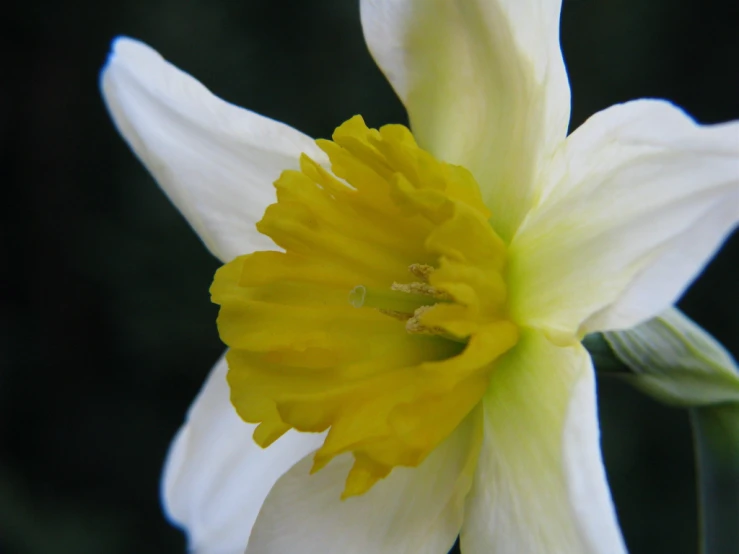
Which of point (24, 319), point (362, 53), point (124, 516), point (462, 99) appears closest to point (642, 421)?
point (362, 53)

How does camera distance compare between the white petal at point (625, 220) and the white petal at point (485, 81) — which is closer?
the white petal at point (625, 220)

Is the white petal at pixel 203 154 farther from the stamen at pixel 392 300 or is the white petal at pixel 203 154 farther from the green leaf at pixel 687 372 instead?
the green leaf at pixel 687 372

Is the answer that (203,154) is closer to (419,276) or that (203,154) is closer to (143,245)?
(419,276)

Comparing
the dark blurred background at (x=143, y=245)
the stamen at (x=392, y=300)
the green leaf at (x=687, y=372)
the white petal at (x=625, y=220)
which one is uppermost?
the white petal at (x=625, y=220)

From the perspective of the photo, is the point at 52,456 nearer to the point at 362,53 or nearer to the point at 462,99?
the point at 362,53

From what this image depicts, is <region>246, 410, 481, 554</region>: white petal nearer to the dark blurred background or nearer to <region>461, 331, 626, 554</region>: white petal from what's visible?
<region>461, 331, 626, 554</region>: white petal

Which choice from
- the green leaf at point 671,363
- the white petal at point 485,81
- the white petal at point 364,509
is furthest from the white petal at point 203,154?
the green leaf at point 671,363

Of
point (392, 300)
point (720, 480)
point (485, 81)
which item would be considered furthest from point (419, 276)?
point (720, 480)

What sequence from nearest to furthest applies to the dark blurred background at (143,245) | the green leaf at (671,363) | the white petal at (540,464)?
the white petal at (540,464)
the green leaf at (671,363)
the dark blurred background at (143,245)
